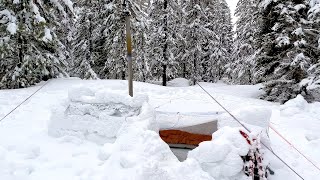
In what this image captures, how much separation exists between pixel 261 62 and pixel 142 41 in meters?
9.05

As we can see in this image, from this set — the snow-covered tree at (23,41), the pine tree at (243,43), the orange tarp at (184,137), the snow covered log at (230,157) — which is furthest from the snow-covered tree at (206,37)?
the snow covered log at (230,157)

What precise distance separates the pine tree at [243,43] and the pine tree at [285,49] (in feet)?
32.7

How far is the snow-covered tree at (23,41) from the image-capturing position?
581 inches

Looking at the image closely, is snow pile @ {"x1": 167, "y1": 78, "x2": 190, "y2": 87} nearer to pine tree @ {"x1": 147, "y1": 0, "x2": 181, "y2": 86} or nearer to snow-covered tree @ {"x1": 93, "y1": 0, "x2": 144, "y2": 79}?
pine tree @ {"x1": 147, "y1": 0, "x2": 181, "y2": 86}

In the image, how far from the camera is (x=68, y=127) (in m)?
8.34

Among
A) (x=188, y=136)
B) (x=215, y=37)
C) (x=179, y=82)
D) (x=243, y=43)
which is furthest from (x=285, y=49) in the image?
(x=215, y=37)

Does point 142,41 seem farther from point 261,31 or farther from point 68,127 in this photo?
point 68,127

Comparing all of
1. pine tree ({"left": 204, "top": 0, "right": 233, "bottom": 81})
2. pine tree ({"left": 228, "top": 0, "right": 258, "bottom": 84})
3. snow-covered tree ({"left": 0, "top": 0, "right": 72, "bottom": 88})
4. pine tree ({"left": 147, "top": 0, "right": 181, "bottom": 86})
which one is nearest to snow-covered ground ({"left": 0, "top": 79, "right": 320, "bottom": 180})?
snow-covered tree ({"left": 0, "top": 0, "right": 72, "bottom": 88})

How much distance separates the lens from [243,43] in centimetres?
3062

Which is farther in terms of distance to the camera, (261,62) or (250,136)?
(261,62)

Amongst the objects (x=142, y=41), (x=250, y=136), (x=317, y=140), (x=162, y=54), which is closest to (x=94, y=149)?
(x=250, y=136)

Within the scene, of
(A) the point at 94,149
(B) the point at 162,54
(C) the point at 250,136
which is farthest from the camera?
(B) the point at 162,54

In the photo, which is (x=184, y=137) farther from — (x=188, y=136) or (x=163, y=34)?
(x=163, y=34)

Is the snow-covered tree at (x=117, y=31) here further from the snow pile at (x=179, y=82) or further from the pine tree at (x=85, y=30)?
the snow pile at (x=179, y=82)
